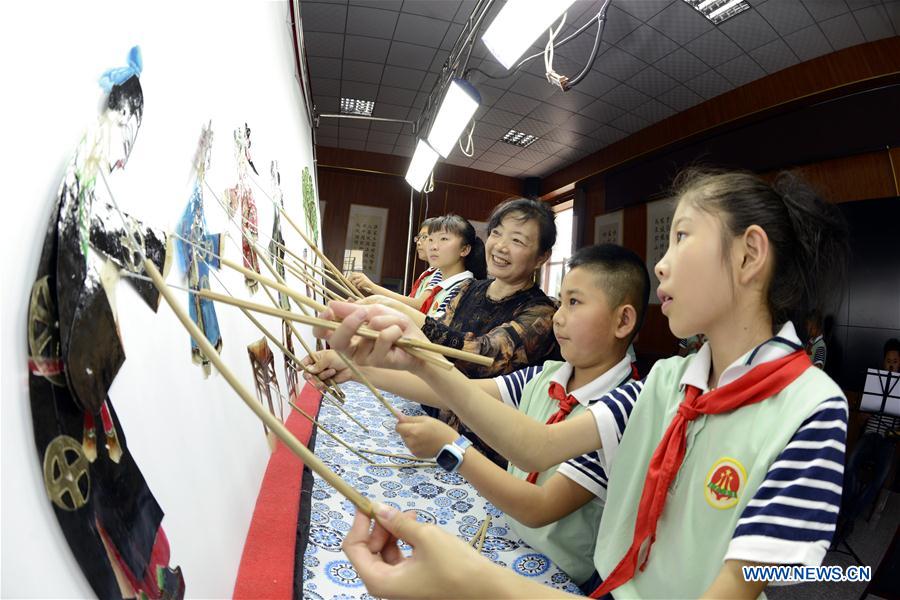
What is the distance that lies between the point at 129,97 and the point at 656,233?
4697 mm

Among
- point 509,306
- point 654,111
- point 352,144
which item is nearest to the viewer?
point 509,306

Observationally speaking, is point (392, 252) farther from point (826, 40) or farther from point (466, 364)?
point (466, 364)

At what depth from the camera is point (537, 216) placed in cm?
125

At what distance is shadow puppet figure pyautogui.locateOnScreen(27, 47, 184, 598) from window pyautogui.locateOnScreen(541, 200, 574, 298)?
578 centimetres

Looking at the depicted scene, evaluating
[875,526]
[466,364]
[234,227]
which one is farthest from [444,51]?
[875,526]

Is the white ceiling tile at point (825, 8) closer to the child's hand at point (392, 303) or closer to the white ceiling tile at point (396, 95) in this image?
the white ceiling tile at point (396, 95)

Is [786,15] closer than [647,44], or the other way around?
[786,15]

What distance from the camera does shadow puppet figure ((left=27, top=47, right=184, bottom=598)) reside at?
221mm

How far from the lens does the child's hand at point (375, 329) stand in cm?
40

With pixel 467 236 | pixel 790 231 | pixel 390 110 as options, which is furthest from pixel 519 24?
Result: pixel 390 110

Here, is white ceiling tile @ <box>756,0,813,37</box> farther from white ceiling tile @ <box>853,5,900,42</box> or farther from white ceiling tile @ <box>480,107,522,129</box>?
white ceiling tile @ <box>480,107,522,129</box>

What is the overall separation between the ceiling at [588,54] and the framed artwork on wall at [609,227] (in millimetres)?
792

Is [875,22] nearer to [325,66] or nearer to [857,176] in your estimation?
[857,176]

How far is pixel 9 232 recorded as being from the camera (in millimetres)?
203
